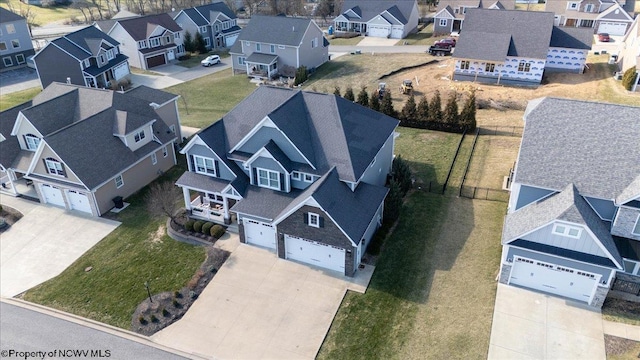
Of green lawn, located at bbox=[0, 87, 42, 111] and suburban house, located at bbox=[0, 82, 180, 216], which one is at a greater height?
suburban house, located at bbox=[0, 82, 180, 216]

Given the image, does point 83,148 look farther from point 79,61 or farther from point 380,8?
point 380,8

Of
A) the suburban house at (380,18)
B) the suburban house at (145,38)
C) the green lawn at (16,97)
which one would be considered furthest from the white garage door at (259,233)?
the suburban house at (380,18)

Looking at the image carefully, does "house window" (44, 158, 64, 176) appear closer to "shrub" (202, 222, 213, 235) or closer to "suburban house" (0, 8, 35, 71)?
"shrub" (202, 222, 213, 235)

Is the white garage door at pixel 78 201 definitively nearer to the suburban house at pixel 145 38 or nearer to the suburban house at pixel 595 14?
the suburban house at pixel 145 38

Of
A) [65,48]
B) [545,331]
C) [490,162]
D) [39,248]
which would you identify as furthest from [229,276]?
[65,48]

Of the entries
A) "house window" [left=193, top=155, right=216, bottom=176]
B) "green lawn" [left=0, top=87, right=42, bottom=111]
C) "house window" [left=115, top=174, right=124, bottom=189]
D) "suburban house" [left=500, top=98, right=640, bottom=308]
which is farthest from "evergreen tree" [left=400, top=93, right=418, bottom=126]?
"green lawn" [left=0, top=87, right=42, bottom=111]
